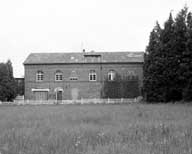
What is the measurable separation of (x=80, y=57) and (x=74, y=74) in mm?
3083

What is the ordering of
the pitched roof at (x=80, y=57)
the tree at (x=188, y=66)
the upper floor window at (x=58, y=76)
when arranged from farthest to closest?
the upper floor window at (x=58, y=76), the pitched roof at (x=80, y=57), the tree at (x=188, y=66)

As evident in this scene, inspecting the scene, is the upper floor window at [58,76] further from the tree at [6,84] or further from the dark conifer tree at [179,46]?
the dark conifer tree at [179,46]

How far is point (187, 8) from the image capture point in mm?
27266

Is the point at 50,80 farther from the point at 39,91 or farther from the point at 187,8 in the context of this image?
the point at 187,8

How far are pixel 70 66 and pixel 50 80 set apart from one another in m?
4.02

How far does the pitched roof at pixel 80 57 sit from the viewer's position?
35.7 metres

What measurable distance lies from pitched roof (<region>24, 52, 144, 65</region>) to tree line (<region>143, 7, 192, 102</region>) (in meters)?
6.29

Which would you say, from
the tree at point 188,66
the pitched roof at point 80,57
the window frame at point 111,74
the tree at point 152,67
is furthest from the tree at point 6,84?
the tree at point 188,66

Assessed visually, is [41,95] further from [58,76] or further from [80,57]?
[80,57]

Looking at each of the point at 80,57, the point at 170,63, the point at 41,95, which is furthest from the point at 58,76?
the point at 170,63

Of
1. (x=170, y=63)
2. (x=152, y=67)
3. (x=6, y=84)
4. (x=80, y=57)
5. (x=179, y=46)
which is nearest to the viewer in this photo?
(x=179, y=46)

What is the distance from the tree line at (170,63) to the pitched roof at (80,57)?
6.29 m

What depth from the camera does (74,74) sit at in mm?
35750

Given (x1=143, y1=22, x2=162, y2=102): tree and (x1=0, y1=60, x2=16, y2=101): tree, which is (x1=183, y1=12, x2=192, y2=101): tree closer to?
(x1=143, y1=22, x2=162, y2=102): tree
